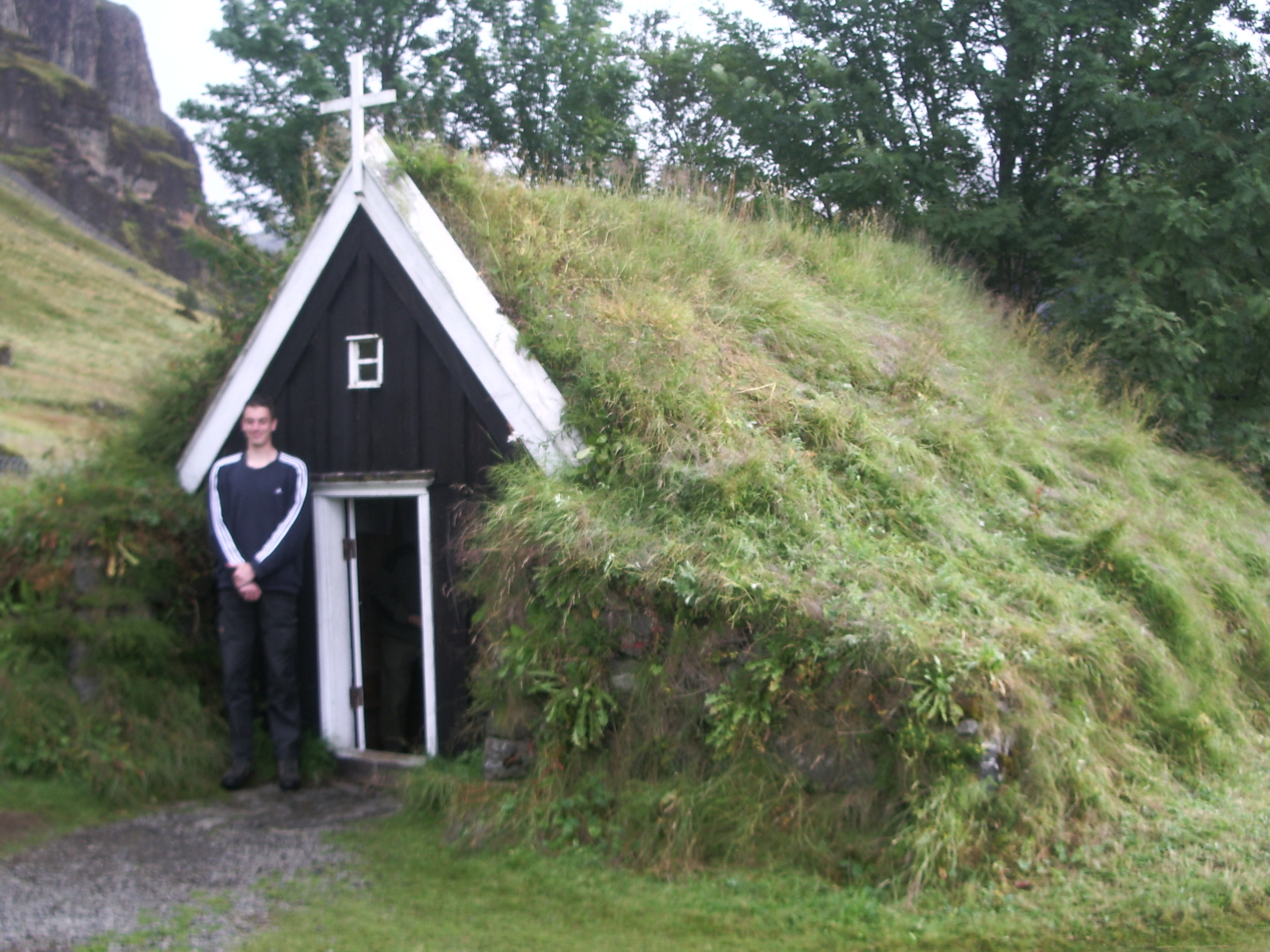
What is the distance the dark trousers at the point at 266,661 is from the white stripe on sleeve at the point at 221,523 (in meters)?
0.26

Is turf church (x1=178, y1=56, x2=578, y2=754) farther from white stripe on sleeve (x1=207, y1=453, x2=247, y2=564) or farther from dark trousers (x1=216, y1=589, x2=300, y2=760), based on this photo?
white stripe on sleeve (x1=207, y1=453, x2=247, y2=564)

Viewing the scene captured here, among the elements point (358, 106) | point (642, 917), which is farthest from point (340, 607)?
point (642, 917)

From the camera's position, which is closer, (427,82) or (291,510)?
(291,510)

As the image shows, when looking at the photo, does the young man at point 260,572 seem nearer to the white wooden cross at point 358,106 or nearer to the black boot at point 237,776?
the black boot at point 237,776

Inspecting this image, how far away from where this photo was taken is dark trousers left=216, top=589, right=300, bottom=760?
6.43m

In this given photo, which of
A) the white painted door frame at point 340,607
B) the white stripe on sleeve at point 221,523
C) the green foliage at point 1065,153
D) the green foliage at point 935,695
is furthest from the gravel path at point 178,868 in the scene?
the green foliage at point 1065,153

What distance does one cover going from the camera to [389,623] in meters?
7.52

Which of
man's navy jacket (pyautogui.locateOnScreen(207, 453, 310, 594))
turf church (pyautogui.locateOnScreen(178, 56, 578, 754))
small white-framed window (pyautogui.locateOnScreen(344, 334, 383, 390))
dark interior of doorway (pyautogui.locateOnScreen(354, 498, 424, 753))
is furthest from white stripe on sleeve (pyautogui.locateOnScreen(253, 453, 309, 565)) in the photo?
dark interior of doorway (pyautogui.locateOnScreen(354, 498, 424, 753))

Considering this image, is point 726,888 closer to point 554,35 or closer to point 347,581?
point 347,581

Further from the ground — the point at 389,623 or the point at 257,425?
the point at 257,425

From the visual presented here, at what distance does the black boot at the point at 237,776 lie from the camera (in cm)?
641

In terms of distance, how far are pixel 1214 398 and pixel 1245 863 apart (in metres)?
7.07

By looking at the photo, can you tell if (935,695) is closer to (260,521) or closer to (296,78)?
(260,521)

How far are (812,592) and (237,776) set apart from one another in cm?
384
